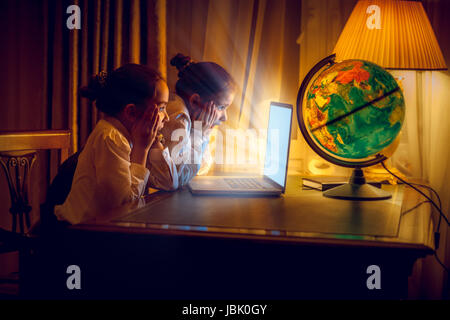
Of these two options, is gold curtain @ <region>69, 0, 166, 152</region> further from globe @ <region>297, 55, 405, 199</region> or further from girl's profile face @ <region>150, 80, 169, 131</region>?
globe @ <region>297, 55, 405, 199</region>

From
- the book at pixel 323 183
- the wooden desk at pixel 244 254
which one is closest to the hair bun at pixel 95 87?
the wooden desk at pixel 244 254

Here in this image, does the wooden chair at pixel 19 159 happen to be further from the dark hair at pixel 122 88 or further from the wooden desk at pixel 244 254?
the wooden desk at pixel 244 254

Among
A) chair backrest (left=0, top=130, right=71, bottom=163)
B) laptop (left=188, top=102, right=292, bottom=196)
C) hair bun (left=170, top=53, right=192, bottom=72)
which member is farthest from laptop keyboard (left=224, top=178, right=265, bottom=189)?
chair backrest (left=0, top=130, right=71, bottom=163)

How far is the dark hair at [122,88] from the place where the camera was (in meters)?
1.38

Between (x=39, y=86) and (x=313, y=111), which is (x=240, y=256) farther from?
(x=39, y=86)

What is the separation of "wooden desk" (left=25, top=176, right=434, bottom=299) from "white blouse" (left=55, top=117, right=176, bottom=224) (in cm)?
14

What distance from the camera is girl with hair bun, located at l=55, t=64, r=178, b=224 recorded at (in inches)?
47.1

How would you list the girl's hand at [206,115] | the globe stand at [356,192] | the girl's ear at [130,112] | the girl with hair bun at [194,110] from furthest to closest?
1. the girl's hand at [206,115]
2. the girl with hair bun at [194,110]
3. the girl's ear at [130,112]
4. the globe stand at [356,192]

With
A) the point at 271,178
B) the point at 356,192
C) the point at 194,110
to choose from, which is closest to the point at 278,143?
the point at 271,178

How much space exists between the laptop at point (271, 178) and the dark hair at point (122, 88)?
0.34 metres

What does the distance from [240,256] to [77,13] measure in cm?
169

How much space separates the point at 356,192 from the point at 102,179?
75cm

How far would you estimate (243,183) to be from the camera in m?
1.44
